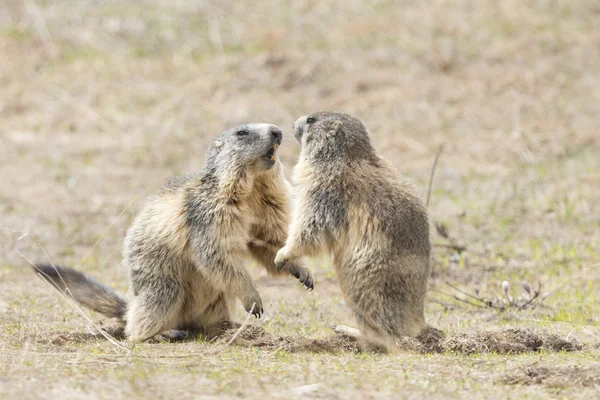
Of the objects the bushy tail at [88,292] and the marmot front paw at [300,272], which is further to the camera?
the bushy tail at [88,292]

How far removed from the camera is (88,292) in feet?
23.6

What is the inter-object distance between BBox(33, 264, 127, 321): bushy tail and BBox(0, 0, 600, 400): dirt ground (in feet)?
0.81

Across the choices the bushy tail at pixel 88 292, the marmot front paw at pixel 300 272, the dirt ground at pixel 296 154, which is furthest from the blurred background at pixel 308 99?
the marmot front paw at pixel 300 272

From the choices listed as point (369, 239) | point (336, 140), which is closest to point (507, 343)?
point (369, 239)

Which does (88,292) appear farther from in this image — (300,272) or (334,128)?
(334,128)

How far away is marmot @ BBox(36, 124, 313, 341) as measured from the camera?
671cm

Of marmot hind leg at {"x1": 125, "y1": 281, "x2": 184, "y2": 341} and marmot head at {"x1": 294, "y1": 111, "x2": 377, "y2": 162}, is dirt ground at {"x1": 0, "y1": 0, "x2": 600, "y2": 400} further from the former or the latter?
marmot head at {"x1": 294, "y1": 111, "x2": 377, "y2": 162}

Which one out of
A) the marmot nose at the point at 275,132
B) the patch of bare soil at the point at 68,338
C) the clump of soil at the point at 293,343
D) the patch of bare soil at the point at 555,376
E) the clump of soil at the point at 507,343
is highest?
the marmot nose at the point at 275,132

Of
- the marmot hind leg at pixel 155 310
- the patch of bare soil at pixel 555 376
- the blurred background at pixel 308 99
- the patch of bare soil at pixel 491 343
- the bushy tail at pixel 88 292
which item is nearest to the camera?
the patch of bare soil at pixel 555 376

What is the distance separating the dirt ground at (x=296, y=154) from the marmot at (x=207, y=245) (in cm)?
34

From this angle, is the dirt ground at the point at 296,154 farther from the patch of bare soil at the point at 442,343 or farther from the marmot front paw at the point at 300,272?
the marmot front paw at the point at 300,272

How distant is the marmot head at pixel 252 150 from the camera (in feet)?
22.7

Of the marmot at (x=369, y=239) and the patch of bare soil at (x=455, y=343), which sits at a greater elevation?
the marmot at (x=369, y=239)

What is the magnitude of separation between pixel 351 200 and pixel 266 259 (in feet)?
3.54
